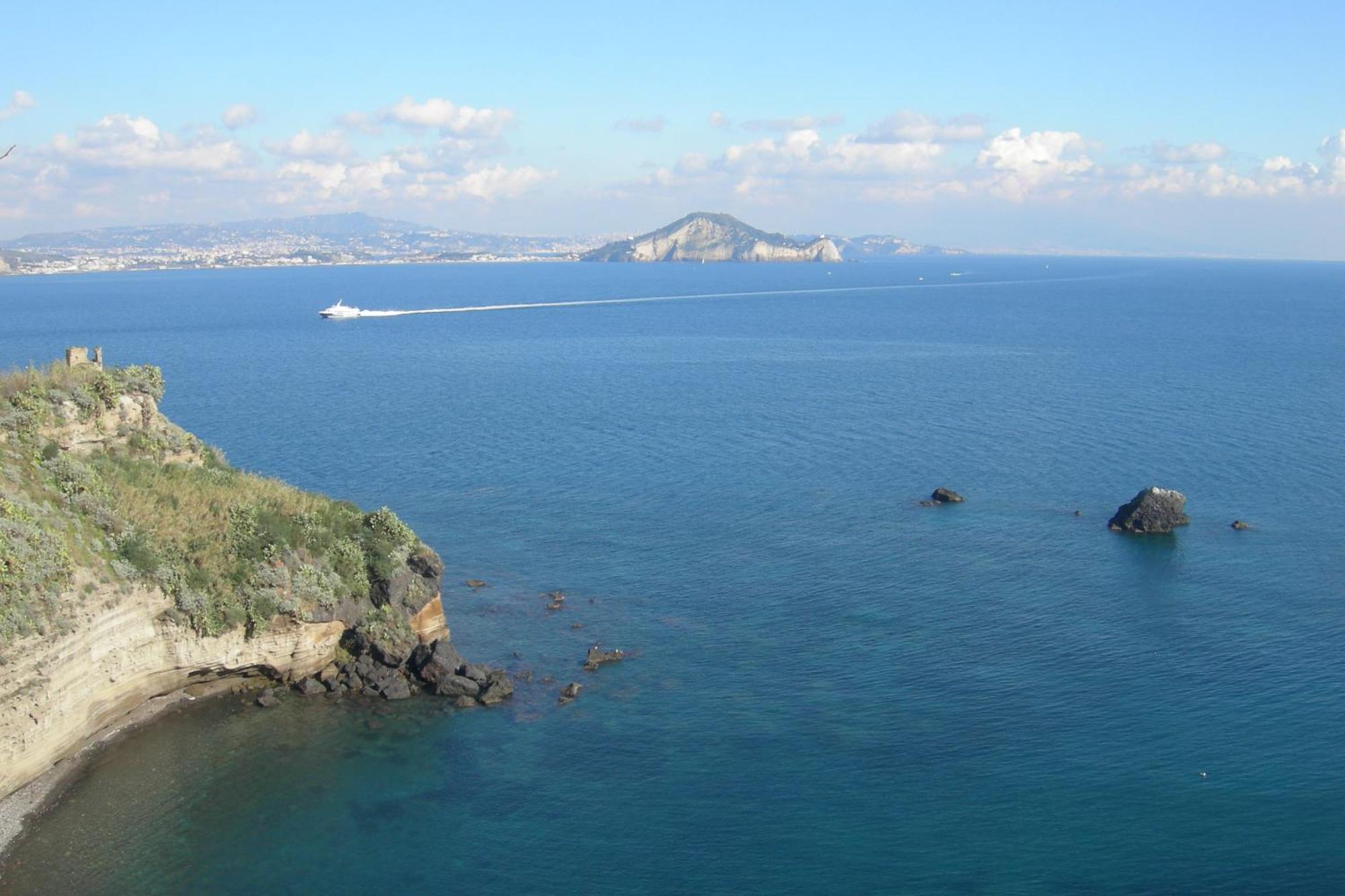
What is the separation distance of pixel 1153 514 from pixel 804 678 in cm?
3062

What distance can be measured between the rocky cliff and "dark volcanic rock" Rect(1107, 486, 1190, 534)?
40.0 meters

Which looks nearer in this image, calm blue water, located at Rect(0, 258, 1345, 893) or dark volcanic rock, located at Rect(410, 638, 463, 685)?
calm blue water, located at Rect(0, 258, 1345, 893)

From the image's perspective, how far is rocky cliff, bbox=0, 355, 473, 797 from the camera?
38.8 metres

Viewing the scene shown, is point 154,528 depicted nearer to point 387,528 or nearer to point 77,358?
point 387,528

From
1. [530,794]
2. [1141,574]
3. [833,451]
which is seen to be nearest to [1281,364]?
[833,451]

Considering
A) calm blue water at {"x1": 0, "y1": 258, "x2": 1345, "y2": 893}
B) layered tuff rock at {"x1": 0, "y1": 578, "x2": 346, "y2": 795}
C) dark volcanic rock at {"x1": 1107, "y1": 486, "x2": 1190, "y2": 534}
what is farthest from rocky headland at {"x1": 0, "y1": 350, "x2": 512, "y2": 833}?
dark volcanic rock at {"x1": 1107, "y1": 486, "x2": 1190, "y2": 534}

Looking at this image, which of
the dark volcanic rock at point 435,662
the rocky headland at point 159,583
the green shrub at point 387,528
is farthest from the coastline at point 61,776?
the green shrub at point 387,528

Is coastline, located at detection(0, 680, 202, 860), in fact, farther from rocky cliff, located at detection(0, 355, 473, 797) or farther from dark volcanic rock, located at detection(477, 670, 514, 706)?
dark volcanic rock, located at detection(477, 670, 514, 706)

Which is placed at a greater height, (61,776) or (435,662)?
(435,662)

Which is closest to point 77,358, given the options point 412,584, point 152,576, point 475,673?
point 152,576

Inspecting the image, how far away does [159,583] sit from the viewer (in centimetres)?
4388

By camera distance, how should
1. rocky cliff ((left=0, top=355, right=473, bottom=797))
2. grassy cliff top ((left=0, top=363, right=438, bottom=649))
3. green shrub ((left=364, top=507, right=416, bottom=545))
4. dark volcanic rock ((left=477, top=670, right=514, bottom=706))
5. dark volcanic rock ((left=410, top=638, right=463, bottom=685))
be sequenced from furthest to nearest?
green shrub ((left=364, top=507, right=416, bottom=545)), dark volcanic rock ((left=410, top=638, right=463, bottom=685)), dark volcanic rock ((left=477, top=670, right=514, bottom=706)), grassy cliff top ((left=0, top=363, right=438, bottom=649)), rocky cliff ((left=0, top=355, right=473, bottom=797))

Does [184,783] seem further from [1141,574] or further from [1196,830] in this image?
[1141,574]

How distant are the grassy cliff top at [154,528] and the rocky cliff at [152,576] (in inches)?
2.8
